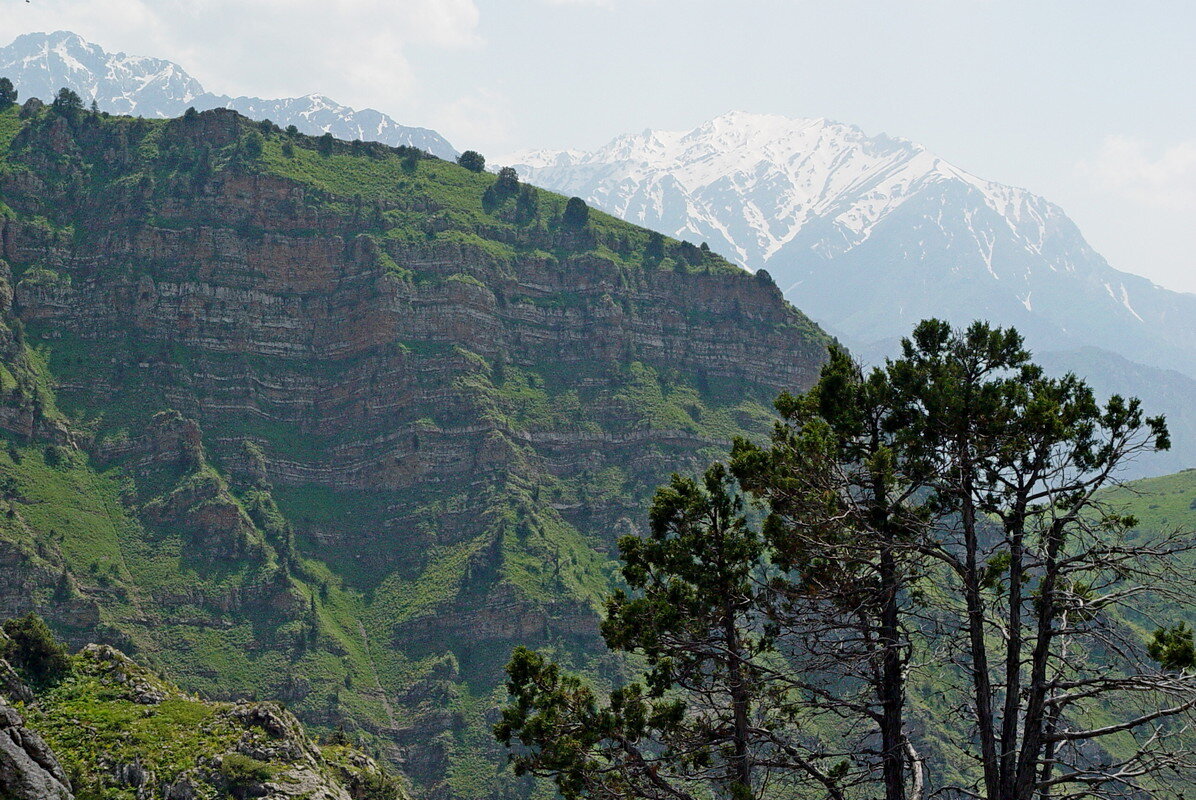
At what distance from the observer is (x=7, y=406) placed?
173750mm

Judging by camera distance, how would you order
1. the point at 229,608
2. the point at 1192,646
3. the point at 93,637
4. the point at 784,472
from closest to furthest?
the point at 1192,646 → the point at 784,472 → the point at 93,637 → the point at 229,608

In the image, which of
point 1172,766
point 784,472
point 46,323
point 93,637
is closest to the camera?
point 1172,766

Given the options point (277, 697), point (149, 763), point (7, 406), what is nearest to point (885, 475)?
point (149, 763)

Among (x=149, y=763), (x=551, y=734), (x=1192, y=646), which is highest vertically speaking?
(x=1192, y=646)

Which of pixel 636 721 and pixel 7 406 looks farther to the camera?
pixel 7 406

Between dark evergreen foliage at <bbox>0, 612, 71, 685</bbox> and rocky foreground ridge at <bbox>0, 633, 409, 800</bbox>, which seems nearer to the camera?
rocky foreground ridge at <bbox>0, 633, 409, 800</bbox>

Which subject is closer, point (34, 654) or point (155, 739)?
point (155, 739)

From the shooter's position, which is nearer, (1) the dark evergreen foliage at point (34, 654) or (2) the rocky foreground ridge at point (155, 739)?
(2) the rocky foreground ridge at point (155, 739)

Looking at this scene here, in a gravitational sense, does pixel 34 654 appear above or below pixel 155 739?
above

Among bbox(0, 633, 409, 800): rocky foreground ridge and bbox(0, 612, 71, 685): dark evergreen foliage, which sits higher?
bbox(0, 612, 71, 685): dark evergreen foliage

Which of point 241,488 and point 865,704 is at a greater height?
point 241,488

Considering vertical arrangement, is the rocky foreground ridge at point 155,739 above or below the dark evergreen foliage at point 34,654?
below

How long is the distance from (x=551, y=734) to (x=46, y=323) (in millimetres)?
191261

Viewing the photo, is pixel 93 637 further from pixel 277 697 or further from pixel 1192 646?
pixel 1192 646
